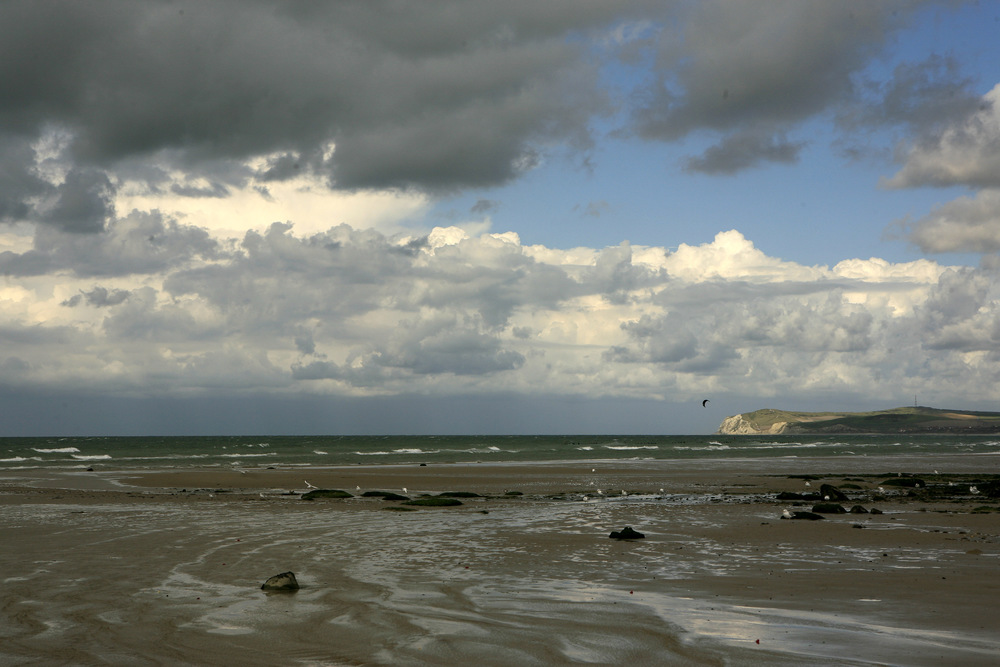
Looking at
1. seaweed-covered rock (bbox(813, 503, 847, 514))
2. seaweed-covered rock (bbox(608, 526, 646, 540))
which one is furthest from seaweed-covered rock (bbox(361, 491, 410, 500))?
seaweed-covered rock (bbox(813, 503, 847, 514))

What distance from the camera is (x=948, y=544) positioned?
700 inches

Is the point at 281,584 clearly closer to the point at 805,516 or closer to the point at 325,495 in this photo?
the point at 805,516

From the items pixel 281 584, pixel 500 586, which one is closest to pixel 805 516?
pixel 500 586

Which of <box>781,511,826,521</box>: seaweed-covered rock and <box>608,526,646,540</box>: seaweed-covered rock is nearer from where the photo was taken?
<box>608,526,646,540</box>: seaweed-covered rock

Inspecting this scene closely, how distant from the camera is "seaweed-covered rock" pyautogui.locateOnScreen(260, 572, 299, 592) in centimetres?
1238

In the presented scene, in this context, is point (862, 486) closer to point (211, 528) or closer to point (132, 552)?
point (211, 528)

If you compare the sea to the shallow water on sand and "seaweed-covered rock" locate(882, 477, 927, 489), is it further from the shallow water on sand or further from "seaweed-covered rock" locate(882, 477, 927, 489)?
the shallow water on sand

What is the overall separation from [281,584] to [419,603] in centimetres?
256

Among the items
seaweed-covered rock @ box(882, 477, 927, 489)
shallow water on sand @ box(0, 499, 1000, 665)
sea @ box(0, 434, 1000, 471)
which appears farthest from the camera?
sea @ box(0, 434, 1000, 471)

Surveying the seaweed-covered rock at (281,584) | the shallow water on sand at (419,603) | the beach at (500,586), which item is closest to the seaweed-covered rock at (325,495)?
the beach at (500,586)

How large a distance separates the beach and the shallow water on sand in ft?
0.17

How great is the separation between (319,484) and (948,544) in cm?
3391

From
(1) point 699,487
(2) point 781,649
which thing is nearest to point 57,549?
(2) point 781,649

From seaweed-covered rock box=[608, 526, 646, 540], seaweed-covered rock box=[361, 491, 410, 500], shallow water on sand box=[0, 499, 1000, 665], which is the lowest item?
seaweed-covered rock box=[361, 491, 410, 500]
